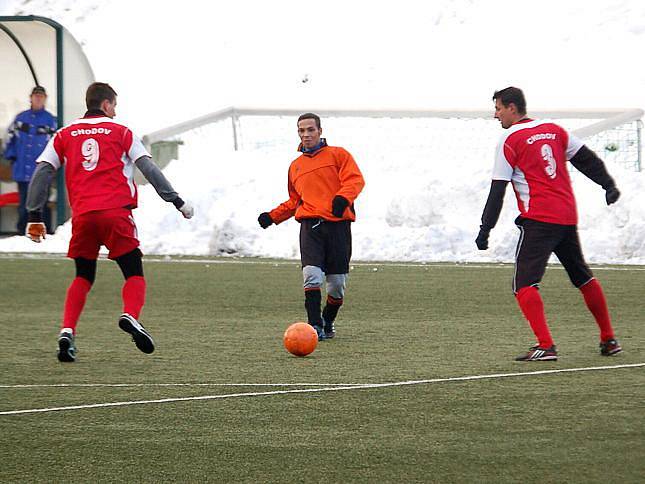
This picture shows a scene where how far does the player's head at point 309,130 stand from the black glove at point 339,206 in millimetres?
567

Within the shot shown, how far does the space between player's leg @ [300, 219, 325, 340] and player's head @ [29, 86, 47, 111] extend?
11.1 m

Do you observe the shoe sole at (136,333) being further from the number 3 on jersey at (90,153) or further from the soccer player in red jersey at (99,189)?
the number 3 on jersey at (90,153)

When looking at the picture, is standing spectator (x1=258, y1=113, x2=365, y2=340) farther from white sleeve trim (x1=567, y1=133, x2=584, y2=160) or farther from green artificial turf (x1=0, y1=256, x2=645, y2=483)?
white sleeve trim (x1=567, y1=133, x2=584, y2=160)

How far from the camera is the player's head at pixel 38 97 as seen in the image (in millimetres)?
20938

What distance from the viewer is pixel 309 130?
419 inches

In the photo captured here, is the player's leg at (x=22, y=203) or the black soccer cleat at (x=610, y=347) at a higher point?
the player's leg at (x=22, y=203)

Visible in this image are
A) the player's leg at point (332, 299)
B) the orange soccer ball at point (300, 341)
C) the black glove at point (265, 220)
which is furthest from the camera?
the black glove at point (265, 220)

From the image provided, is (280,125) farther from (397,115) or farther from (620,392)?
(620,392)

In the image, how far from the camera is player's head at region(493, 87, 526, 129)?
902 centimetres

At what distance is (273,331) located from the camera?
11.2 m

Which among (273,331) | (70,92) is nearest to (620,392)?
(273,331)

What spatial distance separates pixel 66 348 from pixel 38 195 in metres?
1.00

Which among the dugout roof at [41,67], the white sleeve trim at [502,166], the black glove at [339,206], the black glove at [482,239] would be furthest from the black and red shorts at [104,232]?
the dugout roof at [41,67]

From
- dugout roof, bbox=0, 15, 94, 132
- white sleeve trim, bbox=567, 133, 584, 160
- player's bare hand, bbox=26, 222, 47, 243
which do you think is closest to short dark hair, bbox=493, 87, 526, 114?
white sleeve trim, bbox=567, 133, 584, 160
